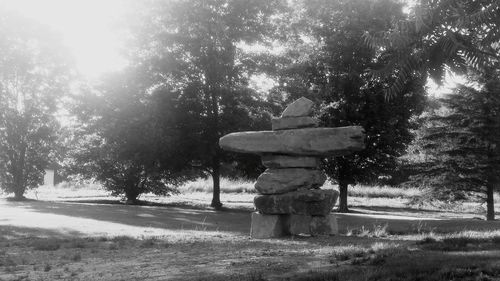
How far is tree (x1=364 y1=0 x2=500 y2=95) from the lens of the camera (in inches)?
192

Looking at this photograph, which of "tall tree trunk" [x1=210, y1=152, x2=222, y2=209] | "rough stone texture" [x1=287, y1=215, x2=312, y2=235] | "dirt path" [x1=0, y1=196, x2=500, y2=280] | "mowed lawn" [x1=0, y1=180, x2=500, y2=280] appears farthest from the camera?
"tall tree trunk" [x1=210, y1=152, x2=222, y2=209]

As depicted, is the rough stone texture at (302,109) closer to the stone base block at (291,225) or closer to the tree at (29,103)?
the stone base block at (291,225)

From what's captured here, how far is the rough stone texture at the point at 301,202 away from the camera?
12.9 metres

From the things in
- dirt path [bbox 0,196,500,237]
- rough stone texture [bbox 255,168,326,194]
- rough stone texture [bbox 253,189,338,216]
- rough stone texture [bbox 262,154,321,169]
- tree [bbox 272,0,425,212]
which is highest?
tree [bbox 272,0,425,212]

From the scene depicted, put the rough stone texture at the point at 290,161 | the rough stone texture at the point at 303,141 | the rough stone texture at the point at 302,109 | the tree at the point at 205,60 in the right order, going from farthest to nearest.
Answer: the tree at the point at 205,60 → the rough stone texture at the point at 290,161 → the rough stone texture at the point at 302,109 → the rough stone texture at the point at 303,141

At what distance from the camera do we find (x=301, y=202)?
13.1m

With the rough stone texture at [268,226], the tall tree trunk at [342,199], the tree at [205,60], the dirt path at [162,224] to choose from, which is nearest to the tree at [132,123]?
the tree at [205,60]

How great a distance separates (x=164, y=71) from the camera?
82.1 feet

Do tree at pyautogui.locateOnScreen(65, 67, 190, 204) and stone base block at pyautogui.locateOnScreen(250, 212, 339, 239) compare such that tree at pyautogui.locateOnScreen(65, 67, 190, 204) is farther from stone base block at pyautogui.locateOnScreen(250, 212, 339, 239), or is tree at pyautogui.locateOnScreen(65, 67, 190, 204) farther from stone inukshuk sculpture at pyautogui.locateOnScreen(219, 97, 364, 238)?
stone base block at pyautogui.locateOnScreen(250, 212, 339, 239)

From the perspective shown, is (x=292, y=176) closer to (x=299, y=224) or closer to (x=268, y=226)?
(x=299, y=224)

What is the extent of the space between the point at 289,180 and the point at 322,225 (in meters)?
1.40

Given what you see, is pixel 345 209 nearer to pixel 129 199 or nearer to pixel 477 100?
pixel 477 100

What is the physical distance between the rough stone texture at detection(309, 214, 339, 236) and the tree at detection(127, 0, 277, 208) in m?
11.4

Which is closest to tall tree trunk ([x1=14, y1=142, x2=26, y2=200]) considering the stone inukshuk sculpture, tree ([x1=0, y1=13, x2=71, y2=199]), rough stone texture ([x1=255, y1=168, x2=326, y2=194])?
tree ([x1=0, y1=13, x2=71, y2=199])
